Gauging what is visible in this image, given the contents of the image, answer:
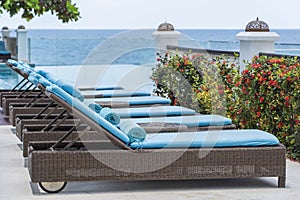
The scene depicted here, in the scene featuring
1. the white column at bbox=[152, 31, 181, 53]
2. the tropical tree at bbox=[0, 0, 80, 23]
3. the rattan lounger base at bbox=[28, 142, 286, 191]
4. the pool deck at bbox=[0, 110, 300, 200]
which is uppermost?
the tropical tree at bbox=[0, 0, 80, 23]

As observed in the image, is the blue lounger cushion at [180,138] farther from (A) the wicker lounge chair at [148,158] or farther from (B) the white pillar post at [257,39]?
(B) the white pillar post at [257,39]

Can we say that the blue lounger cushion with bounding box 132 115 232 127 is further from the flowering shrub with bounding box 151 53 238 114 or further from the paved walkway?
the flowering shrub with bounding box 151 53 238 114

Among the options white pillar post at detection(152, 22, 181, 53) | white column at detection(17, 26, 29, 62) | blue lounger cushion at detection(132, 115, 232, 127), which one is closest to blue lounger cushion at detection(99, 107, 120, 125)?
blue lounger cushion at detection(132, 115, 232, 127)

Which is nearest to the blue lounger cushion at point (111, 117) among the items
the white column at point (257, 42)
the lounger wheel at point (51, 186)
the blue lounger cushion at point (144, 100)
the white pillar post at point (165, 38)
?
the lounger wheel at point (51, 186)

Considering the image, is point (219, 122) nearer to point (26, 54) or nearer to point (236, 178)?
point (236, 178)

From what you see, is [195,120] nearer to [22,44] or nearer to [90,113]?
[90,113]

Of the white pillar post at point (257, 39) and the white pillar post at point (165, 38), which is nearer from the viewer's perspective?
the white pillar post at point (257, 39)

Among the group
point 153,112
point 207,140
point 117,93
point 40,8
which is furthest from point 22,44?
point 207,140

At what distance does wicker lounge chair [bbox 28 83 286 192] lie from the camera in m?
5.83

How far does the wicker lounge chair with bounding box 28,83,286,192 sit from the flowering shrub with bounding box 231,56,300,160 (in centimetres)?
164

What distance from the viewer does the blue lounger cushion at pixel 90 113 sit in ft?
19.6

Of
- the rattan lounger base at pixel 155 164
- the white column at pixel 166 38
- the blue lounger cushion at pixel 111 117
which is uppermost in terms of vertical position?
the white column at pixel 166 38

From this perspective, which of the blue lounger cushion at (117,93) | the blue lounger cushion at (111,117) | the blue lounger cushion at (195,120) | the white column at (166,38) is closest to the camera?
the blue lounger cushion at (111,117)

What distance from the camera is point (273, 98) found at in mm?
8047
